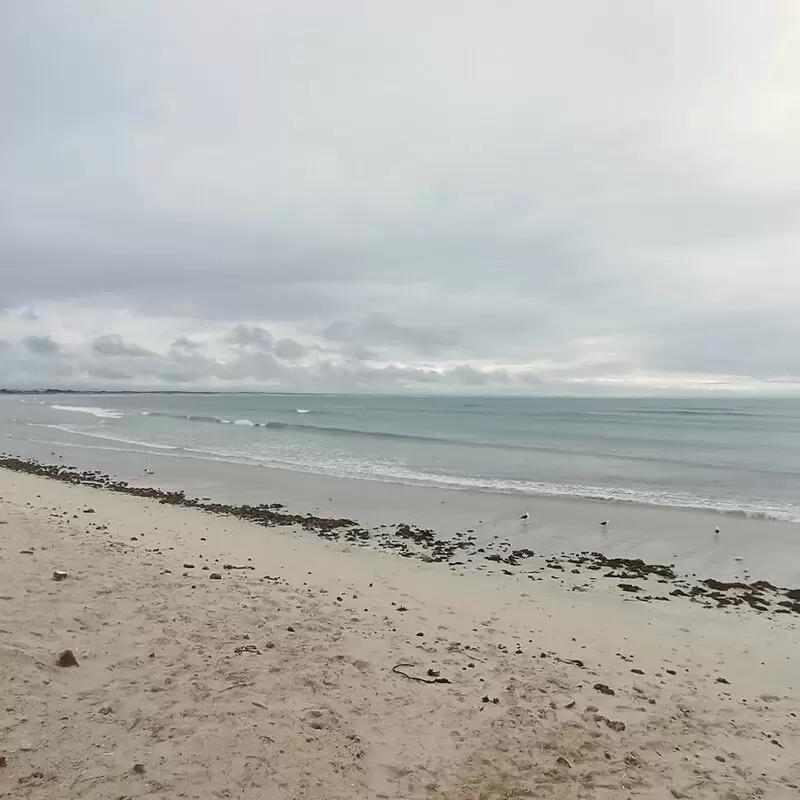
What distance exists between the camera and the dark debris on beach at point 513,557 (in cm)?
1005

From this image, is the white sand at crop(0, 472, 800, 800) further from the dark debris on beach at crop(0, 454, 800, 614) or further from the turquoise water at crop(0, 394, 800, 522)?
the turquoise water at crop(0, 394, 800, 522)

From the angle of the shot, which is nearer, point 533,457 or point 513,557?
point 513,557

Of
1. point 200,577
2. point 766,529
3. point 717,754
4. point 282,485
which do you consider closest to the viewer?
point 717,754

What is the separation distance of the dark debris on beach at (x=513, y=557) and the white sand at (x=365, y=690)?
2.61 ft

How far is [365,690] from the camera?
5625 mm

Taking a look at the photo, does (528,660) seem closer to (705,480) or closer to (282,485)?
(282,485)

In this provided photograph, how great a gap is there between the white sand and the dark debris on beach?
796 mm

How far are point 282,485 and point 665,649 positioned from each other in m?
16.0

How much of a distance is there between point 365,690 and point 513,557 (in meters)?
7.29

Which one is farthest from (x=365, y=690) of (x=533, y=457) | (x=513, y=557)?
(x=533, y=457)

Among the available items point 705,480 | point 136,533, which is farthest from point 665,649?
point 705,480

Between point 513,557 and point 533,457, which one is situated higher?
point 533,457

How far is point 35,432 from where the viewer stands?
137ft

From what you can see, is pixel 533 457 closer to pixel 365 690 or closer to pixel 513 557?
pixel 513 557
